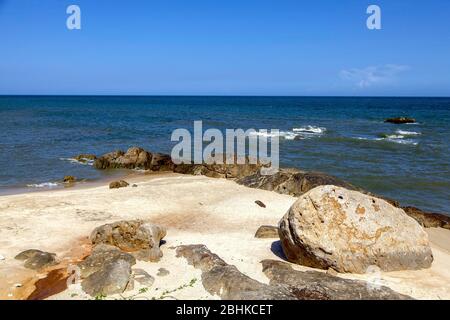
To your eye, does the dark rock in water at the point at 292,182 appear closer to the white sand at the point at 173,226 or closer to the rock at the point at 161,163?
the white sand at the point at 173,226

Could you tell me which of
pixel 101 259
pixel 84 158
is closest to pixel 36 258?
pixel 101 259

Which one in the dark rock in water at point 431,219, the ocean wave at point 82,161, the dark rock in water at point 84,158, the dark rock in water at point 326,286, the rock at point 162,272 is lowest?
the dark rock in water at point 431,219

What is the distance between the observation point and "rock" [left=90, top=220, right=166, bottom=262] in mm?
12125

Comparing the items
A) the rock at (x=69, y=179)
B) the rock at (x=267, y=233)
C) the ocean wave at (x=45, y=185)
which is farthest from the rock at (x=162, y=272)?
the rock at (x=69, y=179)

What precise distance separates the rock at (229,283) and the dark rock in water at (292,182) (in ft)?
34.5

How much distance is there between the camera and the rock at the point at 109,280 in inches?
368

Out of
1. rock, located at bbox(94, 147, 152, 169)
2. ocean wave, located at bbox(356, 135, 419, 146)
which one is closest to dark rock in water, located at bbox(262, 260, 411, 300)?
rock, located at bbox(94, 147, 152, 169)

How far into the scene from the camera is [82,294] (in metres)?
9.32

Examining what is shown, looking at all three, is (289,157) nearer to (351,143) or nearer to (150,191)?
(351,143)

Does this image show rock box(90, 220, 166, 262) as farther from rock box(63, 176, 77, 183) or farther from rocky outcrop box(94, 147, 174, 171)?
rocky outcrop box(94, 147, 174, 171)

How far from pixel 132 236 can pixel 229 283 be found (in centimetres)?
427

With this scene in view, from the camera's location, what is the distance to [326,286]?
929cm

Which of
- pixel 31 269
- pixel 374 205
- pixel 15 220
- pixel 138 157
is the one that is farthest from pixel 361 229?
pixel 138 157

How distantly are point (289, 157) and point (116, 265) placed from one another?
25136 mm
